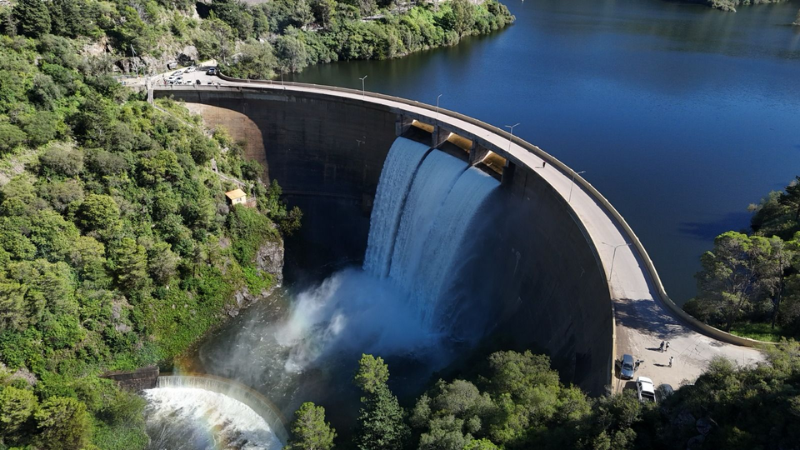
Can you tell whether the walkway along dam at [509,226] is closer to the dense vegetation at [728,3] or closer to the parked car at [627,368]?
the parked car at [627,368]

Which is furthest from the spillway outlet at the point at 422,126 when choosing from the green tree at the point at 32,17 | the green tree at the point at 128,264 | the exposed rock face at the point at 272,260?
the green tree at the point at 32,17

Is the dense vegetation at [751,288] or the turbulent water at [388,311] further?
the turbulent water at [388,311]

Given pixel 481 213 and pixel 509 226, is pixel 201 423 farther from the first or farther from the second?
pixel 509 226

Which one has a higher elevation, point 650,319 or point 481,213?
point 481,213

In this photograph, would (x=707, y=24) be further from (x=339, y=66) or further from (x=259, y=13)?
(x=259, y=13)

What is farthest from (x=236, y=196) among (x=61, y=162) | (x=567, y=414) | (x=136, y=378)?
(x=567, y=414)

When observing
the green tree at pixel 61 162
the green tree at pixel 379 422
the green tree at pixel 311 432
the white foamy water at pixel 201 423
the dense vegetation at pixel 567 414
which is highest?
the green tree at pixel 61 162
